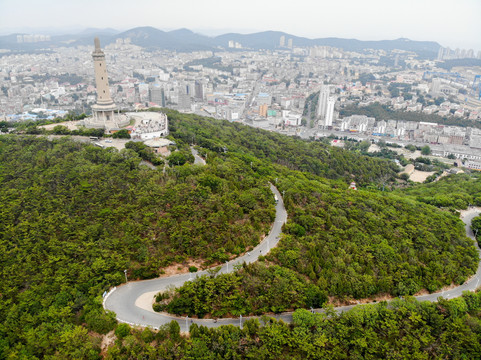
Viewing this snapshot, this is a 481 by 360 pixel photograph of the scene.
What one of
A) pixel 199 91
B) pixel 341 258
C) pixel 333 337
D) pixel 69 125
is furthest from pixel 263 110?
pixel 333 337

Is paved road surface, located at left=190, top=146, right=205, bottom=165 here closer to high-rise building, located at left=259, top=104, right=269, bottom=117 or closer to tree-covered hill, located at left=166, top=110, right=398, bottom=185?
tree-covered hill, located at left=166, top=110, right=398, bottom=185

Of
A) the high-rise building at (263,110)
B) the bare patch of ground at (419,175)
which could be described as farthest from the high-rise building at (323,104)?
the bare patch of ground at (419,175)

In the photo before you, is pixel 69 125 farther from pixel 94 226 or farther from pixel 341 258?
pixel 341 258

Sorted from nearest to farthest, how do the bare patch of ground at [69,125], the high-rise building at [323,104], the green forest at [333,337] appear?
the green forest at [333,337], the bare patch of ground at [69,125], the high-rise building at [323,104]

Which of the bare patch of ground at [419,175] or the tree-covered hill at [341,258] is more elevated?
the tree-covered hill at [341,258]

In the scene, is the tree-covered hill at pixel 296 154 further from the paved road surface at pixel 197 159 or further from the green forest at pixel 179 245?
the green forest at pixel 179 245
